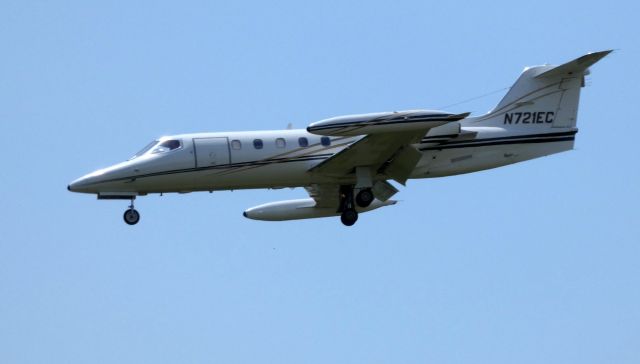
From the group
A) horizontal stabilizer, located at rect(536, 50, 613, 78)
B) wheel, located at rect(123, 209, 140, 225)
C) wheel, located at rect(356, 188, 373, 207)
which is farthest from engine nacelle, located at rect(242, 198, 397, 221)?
horizontal stabilizer, located at rect(536, 50, 613, 78)

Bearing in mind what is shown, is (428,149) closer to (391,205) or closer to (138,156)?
(391,205)

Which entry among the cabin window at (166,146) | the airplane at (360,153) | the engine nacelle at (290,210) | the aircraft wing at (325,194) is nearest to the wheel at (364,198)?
the airplane at (360,153)

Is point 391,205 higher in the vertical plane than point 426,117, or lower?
lower

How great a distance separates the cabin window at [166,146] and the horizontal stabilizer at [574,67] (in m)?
10.5

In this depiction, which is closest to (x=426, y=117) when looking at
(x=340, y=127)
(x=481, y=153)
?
(x=340, y=127)

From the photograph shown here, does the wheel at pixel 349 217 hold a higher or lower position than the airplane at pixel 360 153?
lower

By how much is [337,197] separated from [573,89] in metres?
7.50

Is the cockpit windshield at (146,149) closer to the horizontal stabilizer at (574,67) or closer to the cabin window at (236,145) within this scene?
the cabin window at (236,145)

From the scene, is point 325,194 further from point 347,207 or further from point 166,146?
point 166,146

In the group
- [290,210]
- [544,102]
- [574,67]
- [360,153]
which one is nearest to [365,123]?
[360,153]

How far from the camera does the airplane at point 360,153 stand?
97.2 ft

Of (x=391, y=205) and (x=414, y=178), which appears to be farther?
(x=391, y=205)

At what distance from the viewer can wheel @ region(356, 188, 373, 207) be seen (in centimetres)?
3025

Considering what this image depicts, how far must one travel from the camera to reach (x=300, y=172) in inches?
1185
